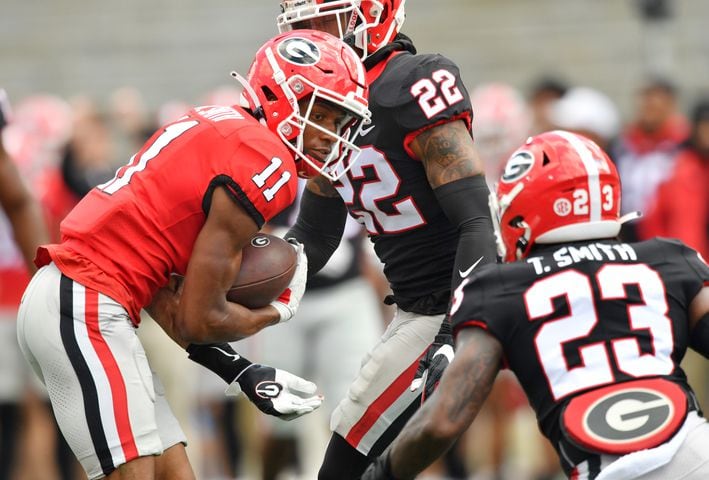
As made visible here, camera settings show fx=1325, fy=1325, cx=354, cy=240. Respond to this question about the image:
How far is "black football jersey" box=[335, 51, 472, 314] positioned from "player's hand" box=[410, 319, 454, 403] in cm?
39

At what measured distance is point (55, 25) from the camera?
1435 cm

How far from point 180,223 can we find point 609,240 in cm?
134

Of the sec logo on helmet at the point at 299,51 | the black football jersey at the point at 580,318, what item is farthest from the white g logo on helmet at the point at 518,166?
the sec logo on helmet at the point at 299,51

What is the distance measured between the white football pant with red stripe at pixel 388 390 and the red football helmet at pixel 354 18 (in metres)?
1.01

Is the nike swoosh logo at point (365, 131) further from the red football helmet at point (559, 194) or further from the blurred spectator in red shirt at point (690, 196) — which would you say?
the blurred spectator in red shirt at point (690, 196)

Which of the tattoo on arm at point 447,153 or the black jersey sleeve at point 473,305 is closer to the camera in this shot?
the black jersey sleeve at point 473,305

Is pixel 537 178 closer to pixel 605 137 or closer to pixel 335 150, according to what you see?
pixel 335 150

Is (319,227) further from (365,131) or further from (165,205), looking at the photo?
(165,205)

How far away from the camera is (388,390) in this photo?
15.6 feet

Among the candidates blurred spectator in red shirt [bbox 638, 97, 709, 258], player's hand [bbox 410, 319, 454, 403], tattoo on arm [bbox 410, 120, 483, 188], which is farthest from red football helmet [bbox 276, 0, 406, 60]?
blurred spectator in red shirt [bbox 638, 97, 709, 258]

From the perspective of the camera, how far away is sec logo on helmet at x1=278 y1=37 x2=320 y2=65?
4412mm

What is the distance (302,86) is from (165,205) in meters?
0.61

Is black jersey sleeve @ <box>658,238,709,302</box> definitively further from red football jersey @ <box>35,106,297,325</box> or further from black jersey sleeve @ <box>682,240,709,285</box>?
red football jersey @ <box>35,106,297,325</box>

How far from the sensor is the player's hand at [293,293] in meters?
4.48
